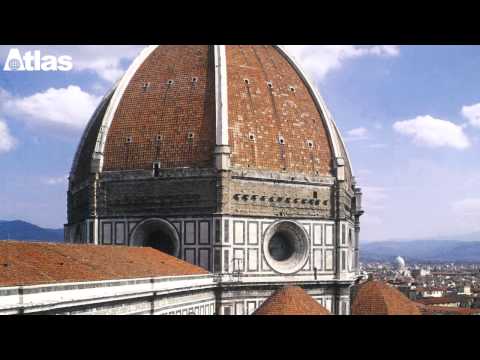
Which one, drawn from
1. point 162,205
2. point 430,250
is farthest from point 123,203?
point 430,250

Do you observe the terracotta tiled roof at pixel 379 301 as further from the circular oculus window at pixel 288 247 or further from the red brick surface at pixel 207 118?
the red brick surface at pixel 207 118

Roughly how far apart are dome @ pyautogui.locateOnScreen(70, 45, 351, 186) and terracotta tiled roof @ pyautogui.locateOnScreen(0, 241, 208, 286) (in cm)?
470

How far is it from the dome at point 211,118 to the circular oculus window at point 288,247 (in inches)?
84.3

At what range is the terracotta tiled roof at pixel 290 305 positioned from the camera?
2286 centimetres

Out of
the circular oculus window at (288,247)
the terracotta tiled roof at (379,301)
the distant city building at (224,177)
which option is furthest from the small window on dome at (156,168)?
the terracotta tiled roof at (379,301)

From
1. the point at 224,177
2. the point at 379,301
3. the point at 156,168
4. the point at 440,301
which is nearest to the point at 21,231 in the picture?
the point at 156,168

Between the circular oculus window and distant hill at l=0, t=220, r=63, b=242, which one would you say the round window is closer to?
the circular oculus window

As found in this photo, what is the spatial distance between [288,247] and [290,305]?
6.64 meters

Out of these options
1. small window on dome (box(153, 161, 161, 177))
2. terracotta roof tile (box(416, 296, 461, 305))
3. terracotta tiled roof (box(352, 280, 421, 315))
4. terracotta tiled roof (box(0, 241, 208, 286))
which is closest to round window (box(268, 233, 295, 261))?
terracotta tiled roof (box(352, 280, 421, 315))

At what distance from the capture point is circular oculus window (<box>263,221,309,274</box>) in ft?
95.8

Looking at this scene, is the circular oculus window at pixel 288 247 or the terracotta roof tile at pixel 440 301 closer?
the circular oculus window at pixel 288 247
